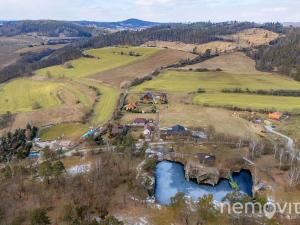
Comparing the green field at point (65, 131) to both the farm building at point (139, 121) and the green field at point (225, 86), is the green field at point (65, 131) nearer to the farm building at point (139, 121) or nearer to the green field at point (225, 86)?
the farm building at point (139, 121)

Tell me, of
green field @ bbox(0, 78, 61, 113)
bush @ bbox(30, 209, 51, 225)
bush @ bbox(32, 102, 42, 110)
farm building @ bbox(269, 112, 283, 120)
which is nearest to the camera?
bush @ bbox(30, 209, 51, 225)

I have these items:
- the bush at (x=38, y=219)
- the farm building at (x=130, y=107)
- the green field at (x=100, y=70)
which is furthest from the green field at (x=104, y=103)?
the bush at (x=38, y=219)

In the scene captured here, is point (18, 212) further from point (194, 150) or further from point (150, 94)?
point (150, 94)

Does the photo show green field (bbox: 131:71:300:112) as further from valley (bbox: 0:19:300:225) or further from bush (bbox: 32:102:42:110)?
bush (bbox: 32:102:42:110)

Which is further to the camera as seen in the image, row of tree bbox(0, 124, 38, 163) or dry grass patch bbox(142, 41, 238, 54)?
dry grass patch bbox(142, 41, 238, 54)

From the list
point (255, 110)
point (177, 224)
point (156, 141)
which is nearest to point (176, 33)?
point (255, 110)

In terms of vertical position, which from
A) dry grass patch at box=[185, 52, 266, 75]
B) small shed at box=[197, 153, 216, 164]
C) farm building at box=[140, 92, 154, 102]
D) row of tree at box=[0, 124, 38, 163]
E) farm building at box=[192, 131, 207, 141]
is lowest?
row of tree at box=[0, 124, 38, 163]

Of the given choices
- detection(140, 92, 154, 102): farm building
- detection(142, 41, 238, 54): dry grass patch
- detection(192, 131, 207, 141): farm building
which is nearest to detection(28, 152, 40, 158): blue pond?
detection(192, 131, 207, 141): farm building
